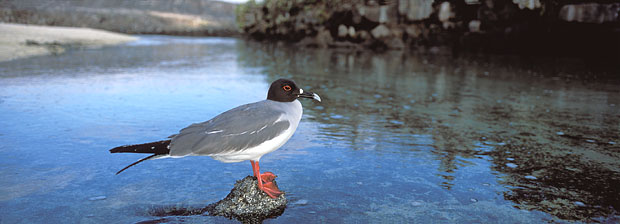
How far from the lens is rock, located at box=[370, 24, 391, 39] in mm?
29297

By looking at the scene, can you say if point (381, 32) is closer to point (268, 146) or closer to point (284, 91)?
point (284, 91)

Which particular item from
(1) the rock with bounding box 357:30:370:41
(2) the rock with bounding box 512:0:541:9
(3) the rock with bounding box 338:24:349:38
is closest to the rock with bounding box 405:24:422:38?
(1) the rock with bounding box 357:30:370:41

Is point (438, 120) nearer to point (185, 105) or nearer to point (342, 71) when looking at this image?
point (185, 105)

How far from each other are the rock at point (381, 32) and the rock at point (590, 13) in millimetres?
11970

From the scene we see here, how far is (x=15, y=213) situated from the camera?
3439 millimetres

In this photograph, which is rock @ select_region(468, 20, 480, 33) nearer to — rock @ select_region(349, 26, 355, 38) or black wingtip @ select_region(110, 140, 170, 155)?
rock @ select_region(349, 26, 355, 38)

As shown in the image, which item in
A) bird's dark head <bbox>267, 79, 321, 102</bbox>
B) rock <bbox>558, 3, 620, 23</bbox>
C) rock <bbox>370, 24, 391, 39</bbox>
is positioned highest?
rock <bbox>558, 3, 620, 23</bbox>

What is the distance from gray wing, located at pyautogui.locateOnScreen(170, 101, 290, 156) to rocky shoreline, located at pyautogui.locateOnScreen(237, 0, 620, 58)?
57.5 feet

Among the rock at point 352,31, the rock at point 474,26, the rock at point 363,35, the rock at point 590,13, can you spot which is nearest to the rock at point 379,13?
the rock at point 363,35

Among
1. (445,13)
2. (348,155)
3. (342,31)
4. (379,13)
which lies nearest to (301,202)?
(348,155)

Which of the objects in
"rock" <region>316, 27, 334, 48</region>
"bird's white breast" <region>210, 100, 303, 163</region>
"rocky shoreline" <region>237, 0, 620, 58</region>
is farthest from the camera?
"rock" <region>316, 27, 334, 48</region>

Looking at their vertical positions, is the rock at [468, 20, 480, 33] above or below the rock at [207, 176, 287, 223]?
above

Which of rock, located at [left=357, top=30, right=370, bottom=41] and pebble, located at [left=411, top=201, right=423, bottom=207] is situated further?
rock, located at [left=357, top=30, right=370, bottom=41]

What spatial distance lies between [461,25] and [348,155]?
2227 cm
